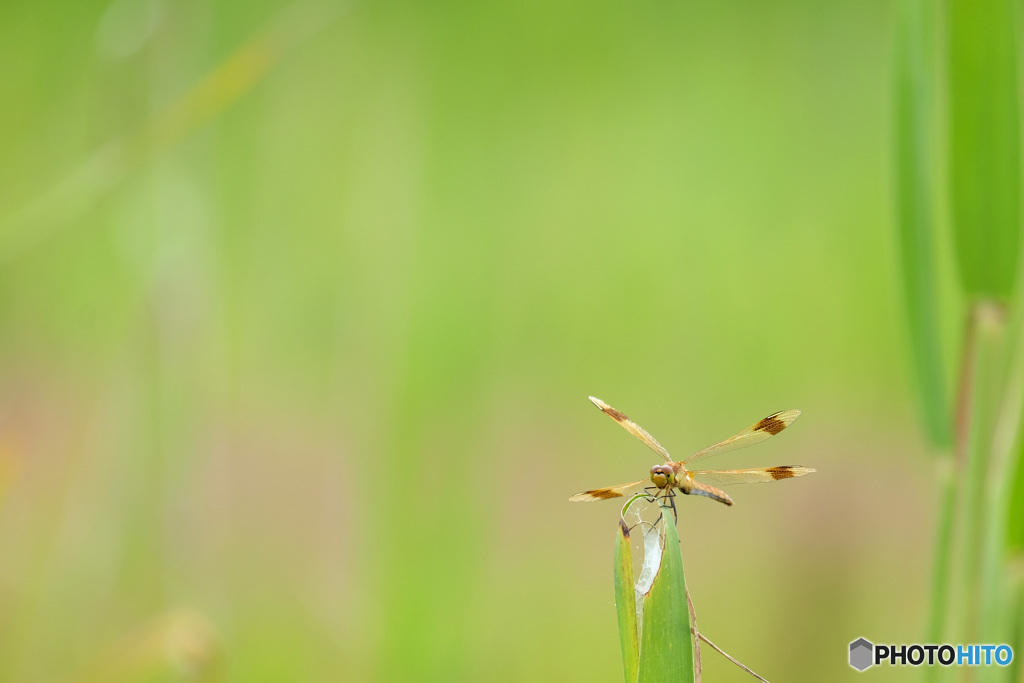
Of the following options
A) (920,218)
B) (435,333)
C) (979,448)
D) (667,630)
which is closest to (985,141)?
(920,218)

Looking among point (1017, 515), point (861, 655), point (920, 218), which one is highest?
point (920, 218)

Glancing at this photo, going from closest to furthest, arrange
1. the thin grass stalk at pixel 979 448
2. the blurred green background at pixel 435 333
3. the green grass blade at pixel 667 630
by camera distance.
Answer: the green grass blade at pixel 667 630
the thin grass stalk at pixel 979 448
the blurred green background at pixel 435 333

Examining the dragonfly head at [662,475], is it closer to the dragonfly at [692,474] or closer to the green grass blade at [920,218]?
the dragonfly at [692,474]

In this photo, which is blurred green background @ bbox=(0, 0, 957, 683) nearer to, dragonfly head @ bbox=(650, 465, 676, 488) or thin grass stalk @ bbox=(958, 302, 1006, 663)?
thin grass stalk @ bbox=(958, 302, 1006, 663)

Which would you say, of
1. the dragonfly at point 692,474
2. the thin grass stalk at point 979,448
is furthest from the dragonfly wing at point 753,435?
the thin grass stalk at point 979,448

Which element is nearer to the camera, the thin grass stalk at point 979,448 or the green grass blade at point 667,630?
the green grass blade at point 667,630

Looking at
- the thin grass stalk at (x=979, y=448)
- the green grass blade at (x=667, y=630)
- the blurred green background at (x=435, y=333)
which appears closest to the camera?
the green grass blade at (x=667, y=630)

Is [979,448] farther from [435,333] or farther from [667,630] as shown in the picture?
[435,333]

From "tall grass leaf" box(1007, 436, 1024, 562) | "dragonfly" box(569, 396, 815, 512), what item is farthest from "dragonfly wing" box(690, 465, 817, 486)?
"tall grass leaf" box(1007, 436, 1024, 562)
